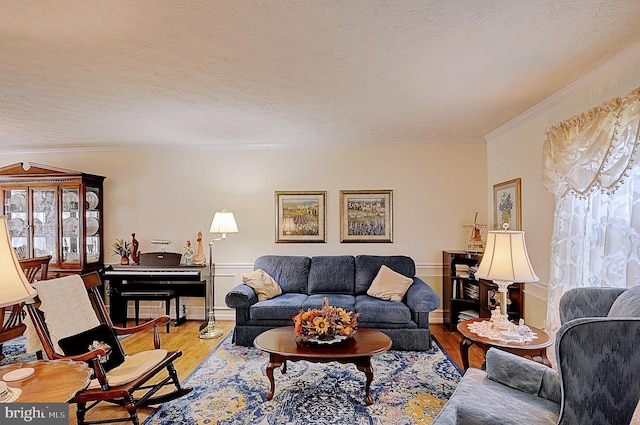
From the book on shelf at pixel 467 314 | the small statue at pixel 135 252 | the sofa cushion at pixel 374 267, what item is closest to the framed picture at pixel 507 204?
the book on shelf at pixel 467 314

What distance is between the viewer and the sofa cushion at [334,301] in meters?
4.04

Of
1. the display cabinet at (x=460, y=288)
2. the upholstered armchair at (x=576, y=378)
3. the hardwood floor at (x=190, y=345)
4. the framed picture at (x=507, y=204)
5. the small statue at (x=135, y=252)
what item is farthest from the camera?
the small statue at (x=135, y=252)

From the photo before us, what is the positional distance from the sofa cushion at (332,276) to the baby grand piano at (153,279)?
151 cm

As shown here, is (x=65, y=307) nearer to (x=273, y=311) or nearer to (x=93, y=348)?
(x=93, y=348)

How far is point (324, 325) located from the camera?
9.57 ft

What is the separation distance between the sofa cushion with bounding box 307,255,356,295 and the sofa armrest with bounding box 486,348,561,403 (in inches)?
103

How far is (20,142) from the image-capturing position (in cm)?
496

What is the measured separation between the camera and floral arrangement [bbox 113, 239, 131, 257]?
5145 millimetres

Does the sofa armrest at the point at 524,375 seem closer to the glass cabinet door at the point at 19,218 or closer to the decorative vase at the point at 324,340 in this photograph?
the decorative vase at the point at 324,340

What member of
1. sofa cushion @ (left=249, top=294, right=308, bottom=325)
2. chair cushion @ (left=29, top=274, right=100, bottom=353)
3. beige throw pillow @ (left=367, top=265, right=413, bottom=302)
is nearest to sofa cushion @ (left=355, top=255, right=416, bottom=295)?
beige throw pillow @ (left=367, top=265, right=413, bottom=302)

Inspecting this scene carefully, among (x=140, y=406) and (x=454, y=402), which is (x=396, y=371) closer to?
(x=454, y=402)

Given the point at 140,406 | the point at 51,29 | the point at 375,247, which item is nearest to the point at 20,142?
the point at 51,29

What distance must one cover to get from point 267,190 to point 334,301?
6.30ft

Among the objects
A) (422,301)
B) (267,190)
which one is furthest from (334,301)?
(267,190)
